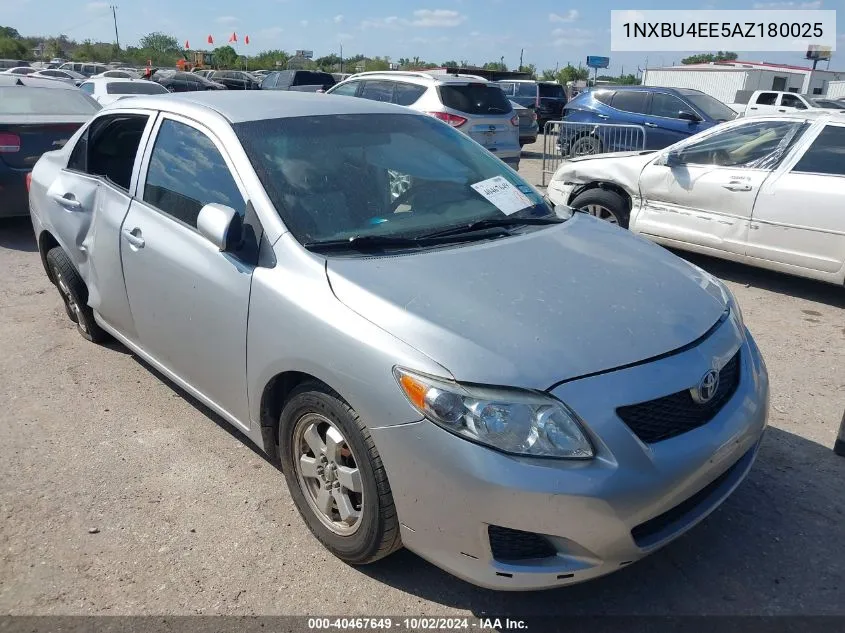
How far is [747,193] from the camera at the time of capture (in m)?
5.89

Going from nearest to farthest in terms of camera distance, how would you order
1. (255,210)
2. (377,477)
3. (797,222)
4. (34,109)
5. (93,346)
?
1. (377,477)
2. (255,210)
3. (93,346)
4. (797,222)
5. (34,109)

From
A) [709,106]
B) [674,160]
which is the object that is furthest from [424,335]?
[709,106]

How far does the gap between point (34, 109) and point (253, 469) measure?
6744 mm

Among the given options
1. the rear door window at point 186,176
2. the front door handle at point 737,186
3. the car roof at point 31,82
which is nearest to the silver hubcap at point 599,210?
the front door handle at point 737,186

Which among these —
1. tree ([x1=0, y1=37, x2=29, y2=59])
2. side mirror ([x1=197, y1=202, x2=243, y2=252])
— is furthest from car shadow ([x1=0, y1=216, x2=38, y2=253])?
tree ([x1=0, y1=37, x2=29, y2=59])

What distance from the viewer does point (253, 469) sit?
3312 millimetres

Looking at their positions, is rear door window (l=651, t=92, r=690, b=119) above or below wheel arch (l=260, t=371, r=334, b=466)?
above

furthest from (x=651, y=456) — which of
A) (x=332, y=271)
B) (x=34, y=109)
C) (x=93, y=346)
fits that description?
(x=34, y=109)

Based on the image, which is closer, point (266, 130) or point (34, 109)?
point (266, 130)

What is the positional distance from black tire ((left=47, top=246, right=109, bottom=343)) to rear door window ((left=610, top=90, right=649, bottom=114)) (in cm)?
1149

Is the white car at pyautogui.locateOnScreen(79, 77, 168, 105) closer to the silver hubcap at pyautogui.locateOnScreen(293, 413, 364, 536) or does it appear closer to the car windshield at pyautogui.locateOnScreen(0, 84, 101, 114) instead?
the car windshield at pyautogui.locateOnScreen(0, 84, 101, 114)

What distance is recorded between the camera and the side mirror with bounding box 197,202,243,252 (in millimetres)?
2750

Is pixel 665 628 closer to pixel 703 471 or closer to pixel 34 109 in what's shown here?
pixel 703 471

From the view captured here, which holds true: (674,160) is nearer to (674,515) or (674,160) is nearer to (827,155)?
(827,155)
